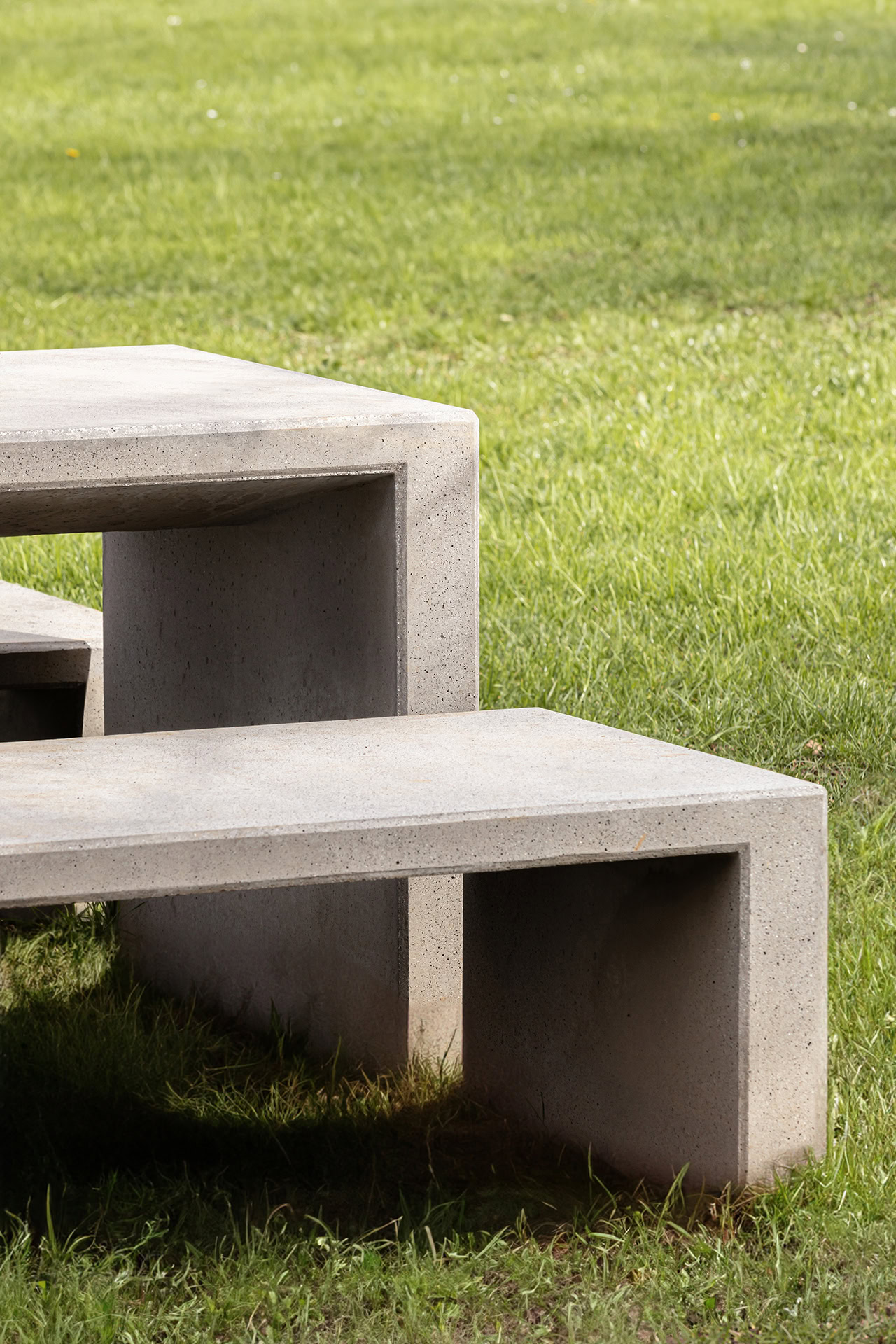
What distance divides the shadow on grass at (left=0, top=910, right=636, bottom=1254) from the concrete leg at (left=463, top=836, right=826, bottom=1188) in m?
0.11

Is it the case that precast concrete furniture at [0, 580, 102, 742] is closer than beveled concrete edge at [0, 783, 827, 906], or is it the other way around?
beveled concrete edge at [0, 783, 827, 906]

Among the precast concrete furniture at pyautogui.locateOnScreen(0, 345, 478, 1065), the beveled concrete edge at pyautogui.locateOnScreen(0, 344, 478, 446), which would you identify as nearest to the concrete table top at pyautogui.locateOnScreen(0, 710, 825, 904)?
the precast concrete furniture at pyautogui.locateOnScreen(0, 345, 478, 1065)

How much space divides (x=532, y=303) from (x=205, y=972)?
21.7 ft

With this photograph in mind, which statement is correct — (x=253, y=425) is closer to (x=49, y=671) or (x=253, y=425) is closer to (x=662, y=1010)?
(x=662, y=1010)

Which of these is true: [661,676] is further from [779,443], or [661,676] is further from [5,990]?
[779,443]

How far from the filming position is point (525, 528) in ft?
18.7

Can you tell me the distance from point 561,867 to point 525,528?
3059 millimetres

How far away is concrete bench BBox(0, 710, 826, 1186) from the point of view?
2.15 m

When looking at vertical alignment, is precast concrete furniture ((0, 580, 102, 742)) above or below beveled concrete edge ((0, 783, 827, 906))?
below

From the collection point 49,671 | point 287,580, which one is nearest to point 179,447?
point 287,580

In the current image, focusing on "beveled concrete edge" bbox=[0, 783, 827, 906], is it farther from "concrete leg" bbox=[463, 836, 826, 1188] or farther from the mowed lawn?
the mowed lawn

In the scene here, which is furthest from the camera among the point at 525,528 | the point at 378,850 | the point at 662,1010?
the point at 525,528

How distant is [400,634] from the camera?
288 cm

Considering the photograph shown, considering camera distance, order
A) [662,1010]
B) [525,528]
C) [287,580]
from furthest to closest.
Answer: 1. [525,528]
2. [287,580]
3. [662,1010]
